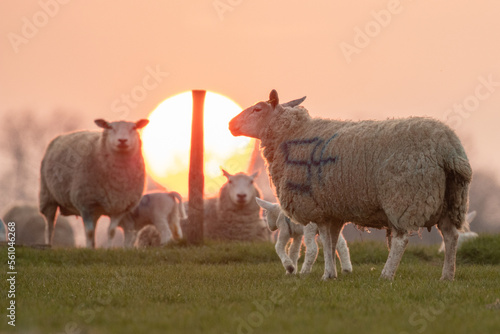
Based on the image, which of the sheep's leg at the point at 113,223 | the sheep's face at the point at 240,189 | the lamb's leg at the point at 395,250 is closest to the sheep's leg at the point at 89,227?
the sheep's leg at the point at 113,223

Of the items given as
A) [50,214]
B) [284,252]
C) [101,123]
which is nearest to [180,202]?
[50,214]

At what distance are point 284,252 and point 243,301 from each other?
132 inches

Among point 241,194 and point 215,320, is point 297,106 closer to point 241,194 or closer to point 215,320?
point 215,320

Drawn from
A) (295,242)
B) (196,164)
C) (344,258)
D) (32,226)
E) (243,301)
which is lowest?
(32,226)

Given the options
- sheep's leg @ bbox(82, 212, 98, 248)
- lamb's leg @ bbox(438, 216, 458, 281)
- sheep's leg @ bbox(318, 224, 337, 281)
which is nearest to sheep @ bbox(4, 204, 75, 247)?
sheep's leg @ bbox(82, 212, 98, 248)

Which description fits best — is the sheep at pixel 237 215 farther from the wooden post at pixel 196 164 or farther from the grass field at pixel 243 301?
the grass field at pixel 243 301

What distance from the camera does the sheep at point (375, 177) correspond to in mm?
8500

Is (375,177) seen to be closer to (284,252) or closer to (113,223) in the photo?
(284,252)

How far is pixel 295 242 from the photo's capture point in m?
11.2

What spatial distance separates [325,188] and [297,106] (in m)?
1.73

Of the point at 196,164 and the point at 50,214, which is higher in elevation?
the point at 196,164

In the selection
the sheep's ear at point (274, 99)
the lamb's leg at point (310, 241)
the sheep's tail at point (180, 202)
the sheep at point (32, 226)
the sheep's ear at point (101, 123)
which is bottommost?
the sheep at point (32, 226)

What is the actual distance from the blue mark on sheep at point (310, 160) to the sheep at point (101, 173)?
723 cm

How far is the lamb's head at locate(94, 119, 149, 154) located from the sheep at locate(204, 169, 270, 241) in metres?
2.53
